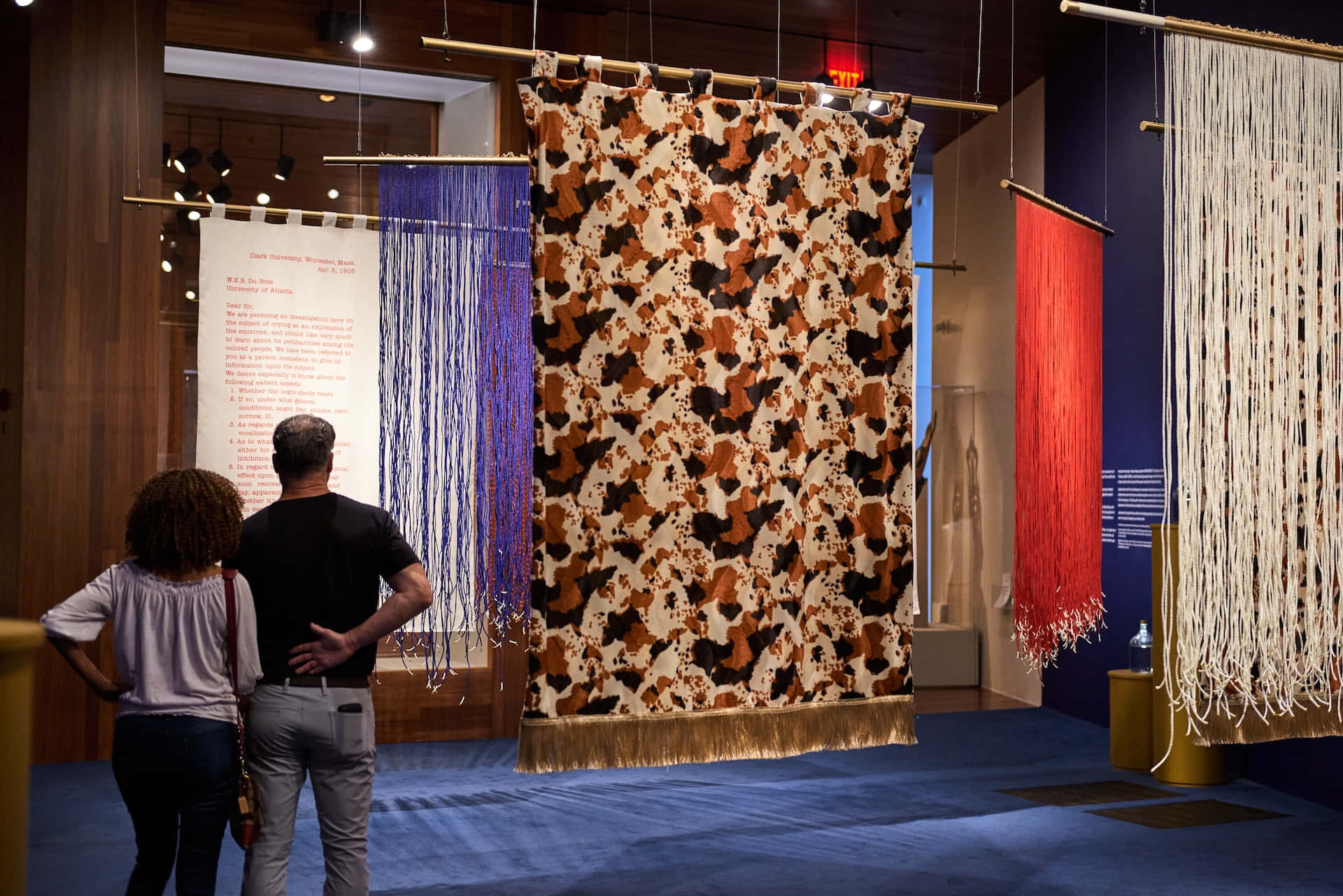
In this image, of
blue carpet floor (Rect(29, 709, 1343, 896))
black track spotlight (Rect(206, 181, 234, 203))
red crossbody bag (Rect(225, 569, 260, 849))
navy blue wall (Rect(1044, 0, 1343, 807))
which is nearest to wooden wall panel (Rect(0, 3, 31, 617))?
black track spotlight (Rect(206, 181, 234, 203))

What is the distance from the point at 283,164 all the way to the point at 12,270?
1507 mm

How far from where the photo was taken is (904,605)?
9.95 ft

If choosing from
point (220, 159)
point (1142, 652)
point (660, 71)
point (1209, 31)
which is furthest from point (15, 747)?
point (220, 159)

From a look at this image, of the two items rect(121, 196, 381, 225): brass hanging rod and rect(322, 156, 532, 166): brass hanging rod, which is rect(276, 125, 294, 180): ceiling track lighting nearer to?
rect(121, 196, 381, 225): brass hanging rod

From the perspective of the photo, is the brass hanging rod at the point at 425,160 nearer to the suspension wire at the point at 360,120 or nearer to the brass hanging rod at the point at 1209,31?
the suspension wire at the point at 360,120

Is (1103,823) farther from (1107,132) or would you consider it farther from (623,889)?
(1107,132)

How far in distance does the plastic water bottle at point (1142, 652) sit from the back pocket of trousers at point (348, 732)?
Result: 4206 millimetres

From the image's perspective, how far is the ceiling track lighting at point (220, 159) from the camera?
6055 mm

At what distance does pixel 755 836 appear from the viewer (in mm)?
4359

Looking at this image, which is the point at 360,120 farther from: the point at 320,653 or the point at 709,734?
the point at 709,734

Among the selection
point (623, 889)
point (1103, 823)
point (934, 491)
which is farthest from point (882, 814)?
point (934, 491)

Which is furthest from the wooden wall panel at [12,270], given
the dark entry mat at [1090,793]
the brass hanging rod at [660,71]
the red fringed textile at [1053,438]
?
the dark entry mat at [1090,793]

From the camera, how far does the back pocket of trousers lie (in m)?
2.65

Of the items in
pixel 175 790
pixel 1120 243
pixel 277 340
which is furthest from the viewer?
pixel 1120 243
